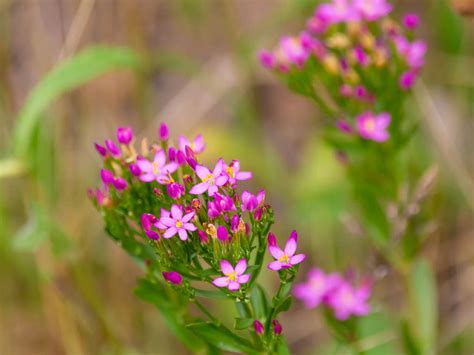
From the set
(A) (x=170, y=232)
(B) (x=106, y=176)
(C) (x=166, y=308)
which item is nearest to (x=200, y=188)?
(A) (x=170, y=232)

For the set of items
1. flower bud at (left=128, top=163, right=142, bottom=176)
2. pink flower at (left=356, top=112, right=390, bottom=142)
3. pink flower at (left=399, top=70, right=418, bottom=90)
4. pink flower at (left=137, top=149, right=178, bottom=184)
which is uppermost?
pink flower at (left=399, top=70, right=418, bottom=90)

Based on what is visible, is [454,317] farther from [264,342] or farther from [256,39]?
[264,342]

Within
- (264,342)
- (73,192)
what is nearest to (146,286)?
(264,342)

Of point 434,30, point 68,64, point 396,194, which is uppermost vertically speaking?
point 434,30

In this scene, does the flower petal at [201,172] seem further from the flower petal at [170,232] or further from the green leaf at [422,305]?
the green leaf at [422,305]

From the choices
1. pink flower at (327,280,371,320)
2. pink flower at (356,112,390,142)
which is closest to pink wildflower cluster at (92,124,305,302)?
pink flower at (327,280,371,320)

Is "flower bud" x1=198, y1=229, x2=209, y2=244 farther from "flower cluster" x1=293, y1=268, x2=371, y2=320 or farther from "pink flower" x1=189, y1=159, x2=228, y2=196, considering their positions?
"flower cluster" x1=293, y1=268, x2=371, y2=320
